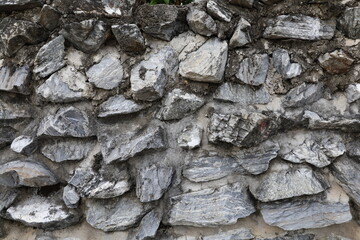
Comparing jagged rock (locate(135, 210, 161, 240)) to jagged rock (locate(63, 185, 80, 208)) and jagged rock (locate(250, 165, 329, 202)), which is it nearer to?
jagged rock (locate(63, 185, 80, 208))

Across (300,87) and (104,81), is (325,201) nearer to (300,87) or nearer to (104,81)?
(300,87)

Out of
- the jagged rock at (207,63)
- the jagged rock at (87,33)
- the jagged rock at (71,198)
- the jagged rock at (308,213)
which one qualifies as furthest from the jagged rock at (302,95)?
the jagged rock at (71,198)

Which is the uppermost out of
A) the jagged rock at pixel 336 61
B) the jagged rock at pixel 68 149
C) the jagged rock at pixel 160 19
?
the jagged rock at pixel 160 19

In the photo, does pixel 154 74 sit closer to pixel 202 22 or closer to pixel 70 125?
pixel 202 22

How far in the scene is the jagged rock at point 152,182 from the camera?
158 cm

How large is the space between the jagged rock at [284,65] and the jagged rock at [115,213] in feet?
2.92

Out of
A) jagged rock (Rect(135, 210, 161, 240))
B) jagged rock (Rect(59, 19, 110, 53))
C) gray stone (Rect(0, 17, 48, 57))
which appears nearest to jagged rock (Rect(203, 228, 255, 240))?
jagged rock (Rect(135, 210, 161, 240))

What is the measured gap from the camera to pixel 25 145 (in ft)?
5.56

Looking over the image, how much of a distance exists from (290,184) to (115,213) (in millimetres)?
817

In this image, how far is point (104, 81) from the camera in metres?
1.65

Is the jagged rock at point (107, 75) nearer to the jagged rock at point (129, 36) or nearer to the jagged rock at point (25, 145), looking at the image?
the jagged rock at point (129, 36)

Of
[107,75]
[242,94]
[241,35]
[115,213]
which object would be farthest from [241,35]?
[115,213]

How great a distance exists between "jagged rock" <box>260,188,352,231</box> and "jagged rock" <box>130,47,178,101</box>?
74 cm

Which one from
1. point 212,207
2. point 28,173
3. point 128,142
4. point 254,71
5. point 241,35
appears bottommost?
point 212,207
